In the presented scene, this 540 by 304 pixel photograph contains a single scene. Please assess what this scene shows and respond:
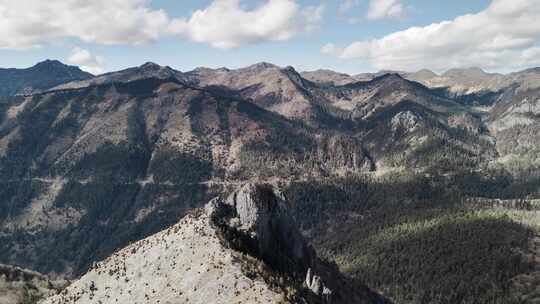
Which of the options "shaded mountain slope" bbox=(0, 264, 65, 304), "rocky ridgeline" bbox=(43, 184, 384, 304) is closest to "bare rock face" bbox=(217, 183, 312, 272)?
"rocky ridgeline" bbox=(43, 184, 384, 304)

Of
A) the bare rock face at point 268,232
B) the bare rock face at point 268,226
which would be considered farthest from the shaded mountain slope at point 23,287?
the bare rock face at point 268,226

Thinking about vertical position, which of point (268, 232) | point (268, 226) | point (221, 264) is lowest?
point (268, 232)

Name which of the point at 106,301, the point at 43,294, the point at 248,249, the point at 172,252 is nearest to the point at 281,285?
the point at 248,249

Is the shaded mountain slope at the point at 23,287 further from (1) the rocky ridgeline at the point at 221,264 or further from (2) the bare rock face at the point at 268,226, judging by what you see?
(2) the bare rock face at the point at 268,226

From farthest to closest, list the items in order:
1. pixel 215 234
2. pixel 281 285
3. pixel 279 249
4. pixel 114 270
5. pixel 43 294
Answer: pixel 43 294, pixel 279 249, pixel 114 270, pixel 215 234, pixel 281 285

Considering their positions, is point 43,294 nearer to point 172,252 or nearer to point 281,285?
point 172,252

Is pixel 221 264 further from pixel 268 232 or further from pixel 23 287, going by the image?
pixel 23 287

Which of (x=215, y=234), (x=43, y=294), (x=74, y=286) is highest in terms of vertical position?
(x=215, y=234)

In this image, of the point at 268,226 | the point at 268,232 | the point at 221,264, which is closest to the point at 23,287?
the point at 268,226

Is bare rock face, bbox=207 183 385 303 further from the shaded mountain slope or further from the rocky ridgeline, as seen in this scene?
the shaded mountain slope
